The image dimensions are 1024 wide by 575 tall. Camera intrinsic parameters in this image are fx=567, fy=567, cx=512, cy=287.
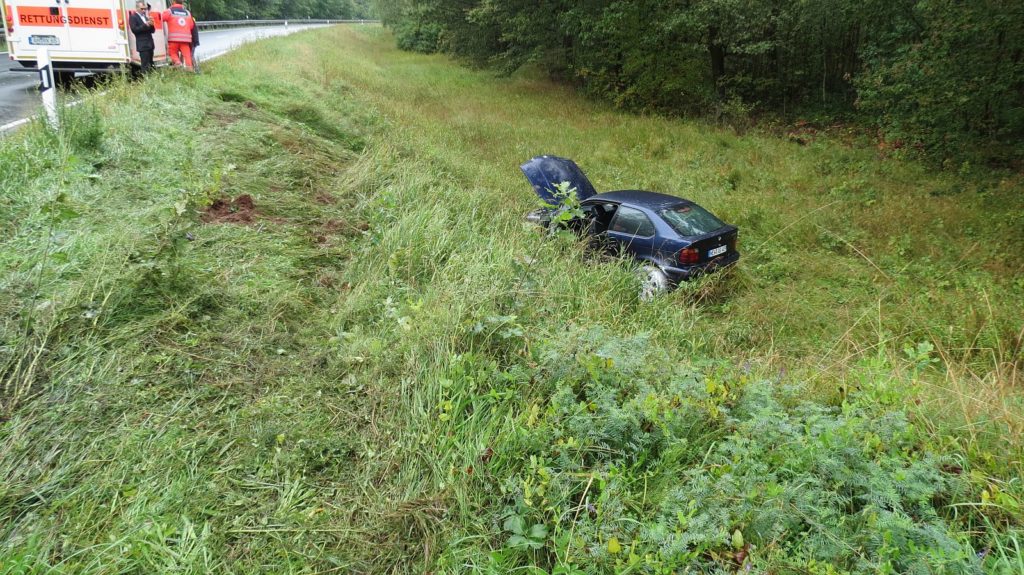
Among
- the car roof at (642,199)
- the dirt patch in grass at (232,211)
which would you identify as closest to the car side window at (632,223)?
the car roof at (642,199)

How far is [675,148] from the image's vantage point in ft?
51.1

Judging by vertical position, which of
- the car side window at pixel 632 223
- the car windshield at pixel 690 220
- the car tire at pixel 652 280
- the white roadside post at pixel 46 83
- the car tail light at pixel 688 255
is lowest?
the car tire at pixel 652 280

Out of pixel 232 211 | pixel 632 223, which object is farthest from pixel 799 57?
pixel 232 211

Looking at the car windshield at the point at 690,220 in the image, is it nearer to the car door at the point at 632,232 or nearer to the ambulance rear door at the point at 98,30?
the car door at the point at 632,232

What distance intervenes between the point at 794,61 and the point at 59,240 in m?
25.1

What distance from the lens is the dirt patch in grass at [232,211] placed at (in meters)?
5.78

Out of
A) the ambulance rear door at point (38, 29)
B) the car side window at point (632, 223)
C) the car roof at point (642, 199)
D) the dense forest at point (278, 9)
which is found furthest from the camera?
the dense forest at point (278, 9)

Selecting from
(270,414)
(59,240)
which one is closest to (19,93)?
(59,240)

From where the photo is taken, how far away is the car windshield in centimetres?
789

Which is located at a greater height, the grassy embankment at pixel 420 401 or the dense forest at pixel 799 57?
the dense forest at pixel 799 57

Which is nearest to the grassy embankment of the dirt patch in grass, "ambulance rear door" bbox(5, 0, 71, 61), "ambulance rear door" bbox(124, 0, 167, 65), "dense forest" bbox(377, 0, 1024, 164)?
the dirt patch in grass

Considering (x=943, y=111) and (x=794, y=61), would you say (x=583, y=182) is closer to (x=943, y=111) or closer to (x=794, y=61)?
(x=943, y=111)

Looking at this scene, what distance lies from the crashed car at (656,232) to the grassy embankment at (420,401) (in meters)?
0.62

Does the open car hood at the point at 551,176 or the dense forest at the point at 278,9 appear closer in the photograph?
the open car hood at the point at 551,176
